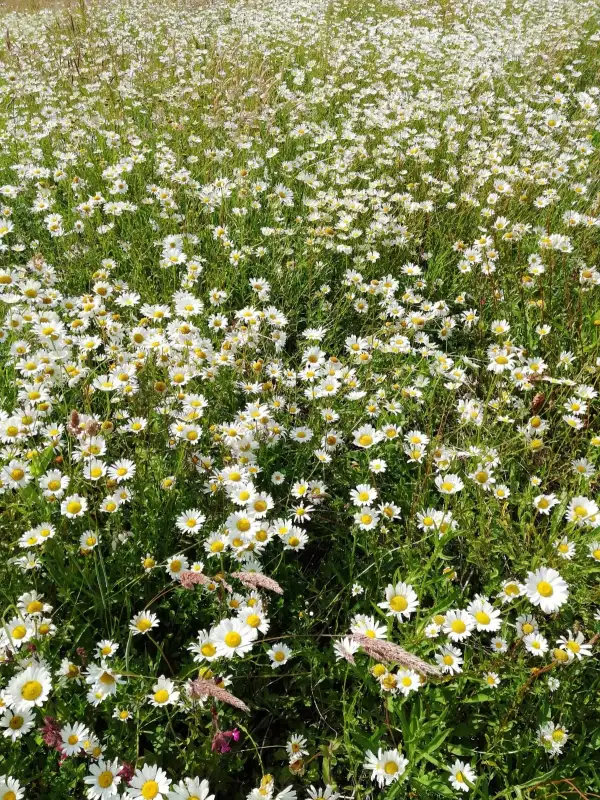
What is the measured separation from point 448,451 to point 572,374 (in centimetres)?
93

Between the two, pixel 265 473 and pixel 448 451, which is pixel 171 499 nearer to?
pixel 265 473

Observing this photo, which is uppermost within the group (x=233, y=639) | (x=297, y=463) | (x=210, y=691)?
(x=210, y=691)

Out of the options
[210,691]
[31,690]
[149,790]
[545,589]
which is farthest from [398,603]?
[31,690]

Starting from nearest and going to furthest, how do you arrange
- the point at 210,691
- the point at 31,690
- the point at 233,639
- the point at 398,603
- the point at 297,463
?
the point at 210,691
the point at 31,690
the point at 233,639
the point at 398,603
the point at 297,463

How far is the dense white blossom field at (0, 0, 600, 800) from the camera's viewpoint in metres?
1.46

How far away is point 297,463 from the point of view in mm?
2189

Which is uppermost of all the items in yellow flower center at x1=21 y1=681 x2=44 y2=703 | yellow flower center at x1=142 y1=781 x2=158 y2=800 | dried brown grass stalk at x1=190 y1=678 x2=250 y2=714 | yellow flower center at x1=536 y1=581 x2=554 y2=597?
dried brown grass stalk at x1=190 y1=678 x2=250 y2=714

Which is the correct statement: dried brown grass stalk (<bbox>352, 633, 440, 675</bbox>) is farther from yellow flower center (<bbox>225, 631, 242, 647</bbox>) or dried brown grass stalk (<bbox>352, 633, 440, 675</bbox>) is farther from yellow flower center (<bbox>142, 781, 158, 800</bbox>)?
yellow flower center (<bbox>142, 781, 158, 800</bbox>)

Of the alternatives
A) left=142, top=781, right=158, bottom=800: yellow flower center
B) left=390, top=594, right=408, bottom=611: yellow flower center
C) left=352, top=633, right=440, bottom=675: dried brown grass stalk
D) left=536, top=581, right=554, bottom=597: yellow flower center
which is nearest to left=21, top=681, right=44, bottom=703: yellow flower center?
left=142, top=781, right=158, bottom=800: yellow flower center

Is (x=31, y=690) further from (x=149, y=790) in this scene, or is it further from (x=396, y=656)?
(x=396, y=656)

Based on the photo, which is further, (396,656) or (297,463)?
(297,463)

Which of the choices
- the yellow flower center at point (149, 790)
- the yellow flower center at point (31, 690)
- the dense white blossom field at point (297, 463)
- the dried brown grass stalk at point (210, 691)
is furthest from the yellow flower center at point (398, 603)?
the yellow flower center at point (31, 690)

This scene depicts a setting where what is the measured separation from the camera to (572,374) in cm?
262

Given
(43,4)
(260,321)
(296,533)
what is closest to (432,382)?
(260,321)
